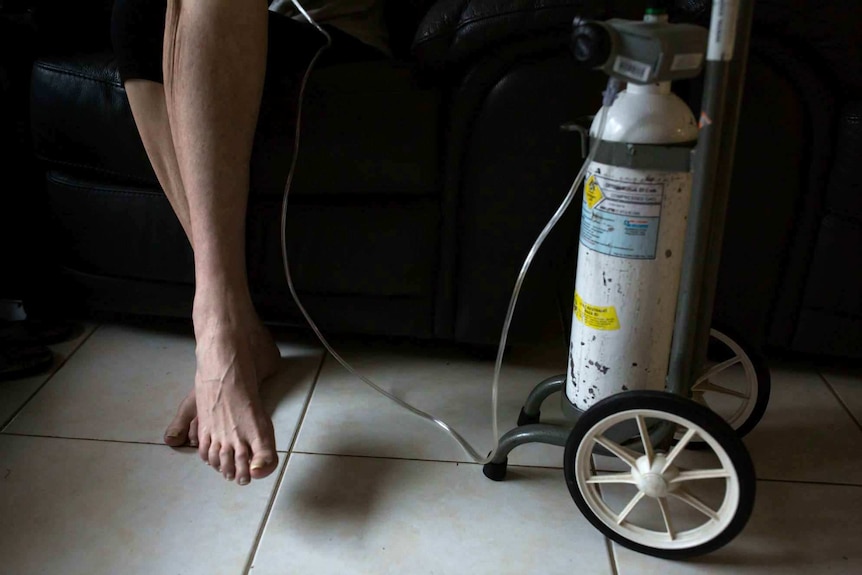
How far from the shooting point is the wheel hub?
766 mm

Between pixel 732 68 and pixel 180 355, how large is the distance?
863 millimetres

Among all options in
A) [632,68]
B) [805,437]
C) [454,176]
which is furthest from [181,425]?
[805,437]

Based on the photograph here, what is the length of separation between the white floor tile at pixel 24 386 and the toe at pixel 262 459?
→ 0.38m

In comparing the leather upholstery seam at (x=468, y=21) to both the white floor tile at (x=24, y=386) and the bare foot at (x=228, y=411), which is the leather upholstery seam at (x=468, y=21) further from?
the white floor tile at (x=24, y=386)

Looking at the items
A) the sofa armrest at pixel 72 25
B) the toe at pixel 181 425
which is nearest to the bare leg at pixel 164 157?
the toe at pixel 181 425

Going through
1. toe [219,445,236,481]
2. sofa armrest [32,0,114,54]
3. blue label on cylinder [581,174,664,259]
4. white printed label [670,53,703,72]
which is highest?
white printed label [670,53,703,72]

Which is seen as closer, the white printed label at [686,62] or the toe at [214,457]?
the white printed label at [686,62]

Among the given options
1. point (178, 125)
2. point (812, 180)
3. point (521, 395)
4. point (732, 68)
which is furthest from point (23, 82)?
point (812, 180)

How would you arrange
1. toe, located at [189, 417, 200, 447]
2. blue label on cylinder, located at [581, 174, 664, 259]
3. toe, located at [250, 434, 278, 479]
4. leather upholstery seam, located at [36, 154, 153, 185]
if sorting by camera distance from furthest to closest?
leather upholstery seam, located at [36, 154, 153, 185] → toe, located at [189, 417, 200, 447] → toe, located at [250, 434, 278, 479] → blue label on cylinder, located at [581, 174, 664, 259]

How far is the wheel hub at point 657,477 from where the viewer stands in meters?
0.77

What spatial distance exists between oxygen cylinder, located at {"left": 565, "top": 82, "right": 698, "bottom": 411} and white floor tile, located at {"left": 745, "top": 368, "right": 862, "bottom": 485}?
230mm

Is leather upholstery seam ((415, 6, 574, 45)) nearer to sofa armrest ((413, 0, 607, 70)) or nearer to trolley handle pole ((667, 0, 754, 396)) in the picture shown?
sofa armrest ((413, 0, 607, 70))

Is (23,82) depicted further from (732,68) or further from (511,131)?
(732,68)

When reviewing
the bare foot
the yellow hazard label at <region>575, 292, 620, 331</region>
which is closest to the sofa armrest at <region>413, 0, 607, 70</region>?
the yellow hazard label at <region>575, 292, 620, 331</region>
